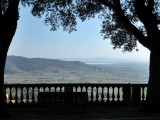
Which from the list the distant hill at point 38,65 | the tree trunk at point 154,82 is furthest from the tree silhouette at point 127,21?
the distant hill at point 38,65

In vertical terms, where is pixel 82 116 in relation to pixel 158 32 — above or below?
below

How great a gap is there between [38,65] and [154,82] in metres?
117

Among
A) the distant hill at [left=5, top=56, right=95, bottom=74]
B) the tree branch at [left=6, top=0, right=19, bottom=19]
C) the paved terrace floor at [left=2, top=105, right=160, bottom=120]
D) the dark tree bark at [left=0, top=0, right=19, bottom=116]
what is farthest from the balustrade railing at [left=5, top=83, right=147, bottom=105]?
the distant hill at [left=5, top=56, right=95, bottom=74]

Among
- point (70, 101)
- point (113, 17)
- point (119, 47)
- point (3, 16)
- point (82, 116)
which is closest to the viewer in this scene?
point (3, 16)

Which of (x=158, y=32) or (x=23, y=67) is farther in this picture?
(x=23, y=67)

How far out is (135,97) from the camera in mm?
21828

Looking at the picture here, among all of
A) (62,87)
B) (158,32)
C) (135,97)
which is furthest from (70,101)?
(158,32)

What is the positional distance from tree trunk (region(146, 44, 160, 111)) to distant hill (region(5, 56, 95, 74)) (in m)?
92.9

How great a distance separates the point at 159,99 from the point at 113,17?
17.5 feet

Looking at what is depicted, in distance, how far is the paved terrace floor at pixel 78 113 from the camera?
17.2 metres

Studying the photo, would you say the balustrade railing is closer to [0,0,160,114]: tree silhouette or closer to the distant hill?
[0,0,160,114]: tree silhouette

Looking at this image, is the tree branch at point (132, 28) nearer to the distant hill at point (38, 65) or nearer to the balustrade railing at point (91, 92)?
the balustrade railing at point (91, 92)

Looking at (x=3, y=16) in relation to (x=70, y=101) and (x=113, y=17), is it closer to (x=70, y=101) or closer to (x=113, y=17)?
(x=70, y=101)

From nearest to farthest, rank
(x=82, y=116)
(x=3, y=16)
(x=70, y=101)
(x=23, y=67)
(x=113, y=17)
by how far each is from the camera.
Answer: (x=3, y=16) < (x=82, y=116) < (x=70, y=101) < (x=113, y=17) < (x=23, y=67)
